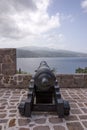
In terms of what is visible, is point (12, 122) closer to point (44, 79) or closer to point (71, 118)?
point (44, 79)

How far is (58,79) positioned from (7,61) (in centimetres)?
171

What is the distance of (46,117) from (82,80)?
293 centimetres

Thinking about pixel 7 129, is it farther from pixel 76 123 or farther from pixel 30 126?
pixel 76 123

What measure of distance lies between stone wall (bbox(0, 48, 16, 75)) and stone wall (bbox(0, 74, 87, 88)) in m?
0.16

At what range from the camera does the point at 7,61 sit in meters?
5.66

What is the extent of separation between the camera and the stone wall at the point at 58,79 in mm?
5719

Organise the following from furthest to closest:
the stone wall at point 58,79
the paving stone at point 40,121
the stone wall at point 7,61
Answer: the stone wall at point 58,79 < the stone wall at point 7,61 < the paving stone at point 40,121

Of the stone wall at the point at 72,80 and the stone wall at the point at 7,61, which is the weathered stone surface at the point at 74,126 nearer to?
the stone wall at the point at 72,80

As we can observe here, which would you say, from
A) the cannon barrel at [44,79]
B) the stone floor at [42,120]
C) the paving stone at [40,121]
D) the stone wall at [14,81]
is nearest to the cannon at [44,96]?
the cannon barrel at [44,79]

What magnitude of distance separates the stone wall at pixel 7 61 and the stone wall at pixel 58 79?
0.52 feet

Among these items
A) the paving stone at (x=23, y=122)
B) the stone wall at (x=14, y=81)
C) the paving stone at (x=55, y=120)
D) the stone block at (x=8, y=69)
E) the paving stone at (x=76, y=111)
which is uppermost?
the stone block at (x=8, y=69)

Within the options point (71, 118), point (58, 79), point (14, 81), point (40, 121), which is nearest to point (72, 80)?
point (58, 79)

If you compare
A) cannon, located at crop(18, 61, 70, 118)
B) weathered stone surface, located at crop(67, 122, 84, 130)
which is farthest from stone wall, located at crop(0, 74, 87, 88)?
weathered stone surface, located at crop(67, 122, 84, 130)

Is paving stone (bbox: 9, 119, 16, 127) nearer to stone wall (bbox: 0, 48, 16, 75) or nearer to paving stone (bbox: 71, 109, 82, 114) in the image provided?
paving stone (bbox: 71, 109, 82, 114)
